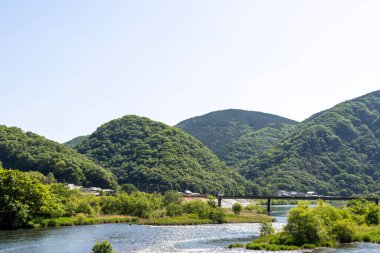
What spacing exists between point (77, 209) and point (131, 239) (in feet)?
148

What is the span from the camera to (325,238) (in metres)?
71.3

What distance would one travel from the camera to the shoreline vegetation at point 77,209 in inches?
3784

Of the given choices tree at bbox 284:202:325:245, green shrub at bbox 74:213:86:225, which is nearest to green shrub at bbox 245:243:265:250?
tree at bbox 284:202:325:245

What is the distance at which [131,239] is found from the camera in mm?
81500

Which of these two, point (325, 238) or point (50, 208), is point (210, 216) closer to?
point (50, 208)

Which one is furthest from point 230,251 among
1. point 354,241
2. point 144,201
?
point 144,201

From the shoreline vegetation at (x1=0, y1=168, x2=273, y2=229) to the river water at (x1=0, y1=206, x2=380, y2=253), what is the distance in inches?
241

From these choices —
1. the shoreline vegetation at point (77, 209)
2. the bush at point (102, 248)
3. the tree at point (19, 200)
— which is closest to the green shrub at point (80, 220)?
the shoreline vegetation at point (77, 209)

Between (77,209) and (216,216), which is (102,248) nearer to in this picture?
(77,209)

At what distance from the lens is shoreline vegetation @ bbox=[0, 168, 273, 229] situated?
9612cm

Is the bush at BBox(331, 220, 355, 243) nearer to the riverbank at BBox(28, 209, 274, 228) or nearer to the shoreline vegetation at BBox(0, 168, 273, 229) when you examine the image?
the riverbank at BBox(28, 209, 274, 228)

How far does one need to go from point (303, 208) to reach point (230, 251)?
1436 cm

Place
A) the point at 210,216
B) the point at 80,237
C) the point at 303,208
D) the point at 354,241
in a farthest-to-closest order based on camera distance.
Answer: the point at 210,216 < the point at 80,237 < the point at 354,241 < the point at 303,208

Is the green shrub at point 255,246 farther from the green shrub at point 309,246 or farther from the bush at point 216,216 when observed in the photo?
the bush at point 216,216
